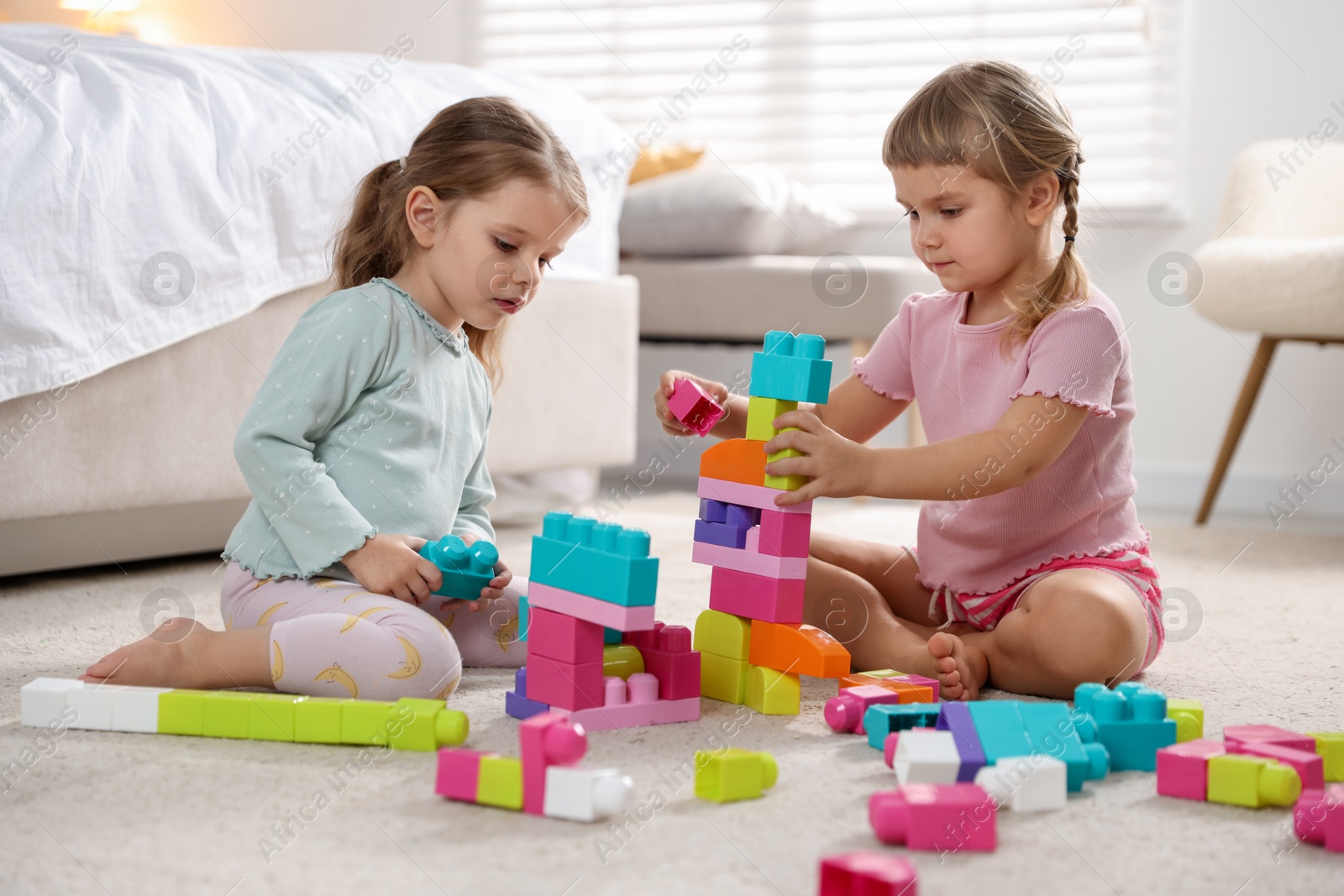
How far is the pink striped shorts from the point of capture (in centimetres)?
111

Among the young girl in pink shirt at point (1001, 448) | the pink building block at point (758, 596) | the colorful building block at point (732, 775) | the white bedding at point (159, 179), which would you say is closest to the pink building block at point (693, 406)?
the young girl in pink shirt at point (1001, 448)

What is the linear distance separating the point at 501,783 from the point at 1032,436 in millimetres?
539

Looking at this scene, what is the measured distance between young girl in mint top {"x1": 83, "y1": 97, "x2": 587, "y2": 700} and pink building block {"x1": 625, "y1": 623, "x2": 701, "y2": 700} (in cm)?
15

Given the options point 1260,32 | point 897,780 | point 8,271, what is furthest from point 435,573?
point 1260,32

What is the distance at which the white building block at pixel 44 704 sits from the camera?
2.92 ft

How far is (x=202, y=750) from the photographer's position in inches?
33.2

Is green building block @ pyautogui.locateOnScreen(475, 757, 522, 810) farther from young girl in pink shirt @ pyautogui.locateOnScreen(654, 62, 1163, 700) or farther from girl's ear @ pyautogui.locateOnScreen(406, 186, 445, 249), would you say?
girl's ear @ pyautogui.locateOnScreen(406, 186, 445, 249)

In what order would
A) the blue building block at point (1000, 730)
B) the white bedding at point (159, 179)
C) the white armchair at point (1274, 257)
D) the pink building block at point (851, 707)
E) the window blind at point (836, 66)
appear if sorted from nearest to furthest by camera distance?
the blue building block at point (1000, 730)
the pink building block at point (851, 707)
the white bedding at point (159, 179)
the white armchair at point (1274, 257)
the window blind at point (836, 66)

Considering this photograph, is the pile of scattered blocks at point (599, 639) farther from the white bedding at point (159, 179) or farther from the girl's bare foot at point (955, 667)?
the white bedding at point (159, 179)

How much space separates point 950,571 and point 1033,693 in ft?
0.49

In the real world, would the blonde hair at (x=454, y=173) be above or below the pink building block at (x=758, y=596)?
above

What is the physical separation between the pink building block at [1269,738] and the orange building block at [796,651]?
0.26 meters

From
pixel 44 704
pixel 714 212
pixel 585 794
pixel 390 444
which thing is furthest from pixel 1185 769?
pixel 714 212

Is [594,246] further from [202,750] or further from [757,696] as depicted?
[202,750]
